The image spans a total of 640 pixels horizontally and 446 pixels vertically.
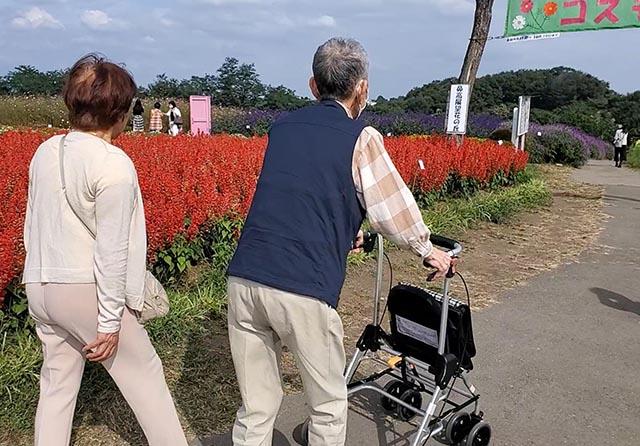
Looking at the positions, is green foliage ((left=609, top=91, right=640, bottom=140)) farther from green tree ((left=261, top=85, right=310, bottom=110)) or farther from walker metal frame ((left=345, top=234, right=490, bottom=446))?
walker metal frame ((left=345, top=234, right=490, bottom=446))

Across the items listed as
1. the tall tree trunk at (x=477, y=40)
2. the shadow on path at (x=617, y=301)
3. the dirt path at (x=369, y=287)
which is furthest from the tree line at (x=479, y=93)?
the shadow on path at (x=617, y=301)

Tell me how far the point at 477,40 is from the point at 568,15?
5.26 ft

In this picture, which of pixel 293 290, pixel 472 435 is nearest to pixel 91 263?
pixel 293 290

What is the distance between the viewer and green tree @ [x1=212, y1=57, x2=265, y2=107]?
1152 inches

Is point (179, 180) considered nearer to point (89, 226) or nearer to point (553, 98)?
point (89, 226)

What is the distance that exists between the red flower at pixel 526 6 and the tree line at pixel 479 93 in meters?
7.98

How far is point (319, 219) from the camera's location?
2.21m

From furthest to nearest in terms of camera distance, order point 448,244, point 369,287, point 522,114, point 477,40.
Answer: point 522,114 < point 477,40 < point 369,287 < point 448,244

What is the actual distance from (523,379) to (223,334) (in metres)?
1.96

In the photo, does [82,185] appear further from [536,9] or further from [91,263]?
[536,9]

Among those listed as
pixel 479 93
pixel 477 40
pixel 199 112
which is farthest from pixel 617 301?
pixel 479 93

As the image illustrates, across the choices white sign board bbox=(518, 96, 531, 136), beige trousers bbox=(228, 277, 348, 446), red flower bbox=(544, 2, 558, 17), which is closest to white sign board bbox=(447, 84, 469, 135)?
red flower bbox=(544, 2, 558, 17)

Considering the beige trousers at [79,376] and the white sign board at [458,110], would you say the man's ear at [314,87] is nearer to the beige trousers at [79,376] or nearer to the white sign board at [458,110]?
the beige trousers at [79,376]

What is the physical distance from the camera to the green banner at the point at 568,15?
1092 centimetres
